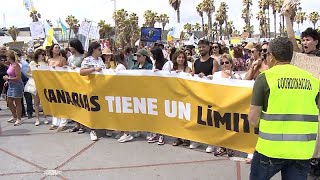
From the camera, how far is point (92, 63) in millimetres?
6680

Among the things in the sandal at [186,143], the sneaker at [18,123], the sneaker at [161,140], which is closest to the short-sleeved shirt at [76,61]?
the sneaker at [18,123]

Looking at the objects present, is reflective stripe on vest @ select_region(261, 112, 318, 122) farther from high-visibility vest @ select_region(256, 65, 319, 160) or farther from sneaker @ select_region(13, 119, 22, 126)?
sneaker @ select_region(13, 119, 22, 126)

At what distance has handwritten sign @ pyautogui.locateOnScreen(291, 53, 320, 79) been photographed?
431 cm

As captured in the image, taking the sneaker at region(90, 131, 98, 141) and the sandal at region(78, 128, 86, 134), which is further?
the sandal at region(78, 128, 86, 134)

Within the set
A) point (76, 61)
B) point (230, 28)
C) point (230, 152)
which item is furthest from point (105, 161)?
point (230, 28)

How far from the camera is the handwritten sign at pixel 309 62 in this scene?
4312 mm

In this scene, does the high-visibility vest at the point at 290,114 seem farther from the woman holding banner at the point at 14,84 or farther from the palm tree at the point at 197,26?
the palm tree at the point at 197,26

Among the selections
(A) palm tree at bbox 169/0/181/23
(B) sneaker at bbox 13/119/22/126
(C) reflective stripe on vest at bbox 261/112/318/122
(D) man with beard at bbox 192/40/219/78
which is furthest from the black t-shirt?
(A) palm tree at bbox 169/0/181/23

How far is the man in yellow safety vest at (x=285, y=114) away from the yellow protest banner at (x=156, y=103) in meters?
2.22

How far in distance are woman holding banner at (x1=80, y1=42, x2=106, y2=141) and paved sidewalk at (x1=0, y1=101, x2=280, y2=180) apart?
692mm

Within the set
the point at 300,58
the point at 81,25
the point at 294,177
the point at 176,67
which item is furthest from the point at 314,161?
the point at 81,25

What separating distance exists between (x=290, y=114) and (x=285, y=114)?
35 millimetres

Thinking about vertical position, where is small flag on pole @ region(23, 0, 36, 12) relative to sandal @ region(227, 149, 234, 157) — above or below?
above

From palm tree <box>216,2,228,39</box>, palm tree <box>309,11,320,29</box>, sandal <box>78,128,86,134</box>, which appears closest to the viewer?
sandal <box>78,128,86,134</box>
